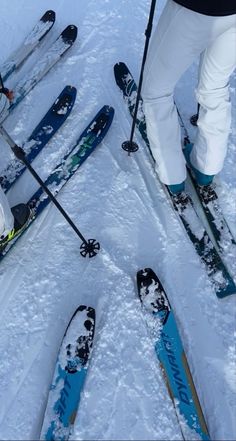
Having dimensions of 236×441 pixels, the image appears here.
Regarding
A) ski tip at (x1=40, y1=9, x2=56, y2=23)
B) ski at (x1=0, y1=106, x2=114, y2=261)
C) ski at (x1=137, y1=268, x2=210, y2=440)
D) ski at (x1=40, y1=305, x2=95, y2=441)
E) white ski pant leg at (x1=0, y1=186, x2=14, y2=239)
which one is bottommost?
ski at (x1=137, y1=268, x2=210, y2=440)

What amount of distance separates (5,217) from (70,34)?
1.94m

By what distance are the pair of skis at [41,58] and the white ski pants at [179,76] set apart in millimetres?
1371

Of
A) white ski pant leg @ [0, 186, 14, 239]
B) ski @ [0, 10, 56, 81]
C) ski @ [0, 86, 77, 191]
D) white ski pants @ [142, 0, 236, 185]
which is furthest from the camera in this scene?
ski @ [0, 10, 56, 81]

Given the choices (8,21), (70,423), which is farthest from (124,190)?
(8,21)

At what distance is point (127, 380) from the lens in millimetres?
2273

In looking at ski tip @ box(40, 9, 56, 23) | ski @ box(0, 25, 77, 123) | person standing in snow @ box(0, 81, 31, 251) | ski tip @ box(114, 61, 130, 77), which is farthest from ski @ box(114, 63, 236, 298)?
ski tip @ box(40, 9, 56, 23)

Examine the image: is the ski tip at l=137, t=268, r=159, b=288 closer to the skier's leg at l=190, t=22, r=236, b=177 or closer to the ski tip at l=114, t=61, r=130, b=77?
the skier's leg at l=190, t=22, r=236, b=177

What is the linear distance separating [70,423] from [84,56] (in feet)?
9.05

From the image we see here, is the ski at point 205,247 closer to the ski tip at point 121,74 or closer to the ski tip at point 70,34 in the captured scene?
the ski tip at point 121,74

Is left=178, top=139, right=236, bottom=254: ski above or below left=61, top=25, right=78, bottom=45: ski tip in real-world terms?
below

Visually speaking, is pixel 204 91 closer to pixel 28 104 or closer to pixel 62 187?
pixel 62 187

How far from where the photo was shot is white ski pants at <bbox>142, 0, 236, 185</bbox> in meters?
1.90

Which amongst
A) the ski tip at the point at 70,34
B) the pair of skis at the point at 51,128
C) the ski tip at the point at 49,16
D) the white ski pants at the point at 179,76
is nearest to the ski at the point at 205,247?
the white ski pants at the point at 179,76

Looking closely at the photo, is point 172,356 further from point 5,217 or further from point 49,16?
point 49,16
